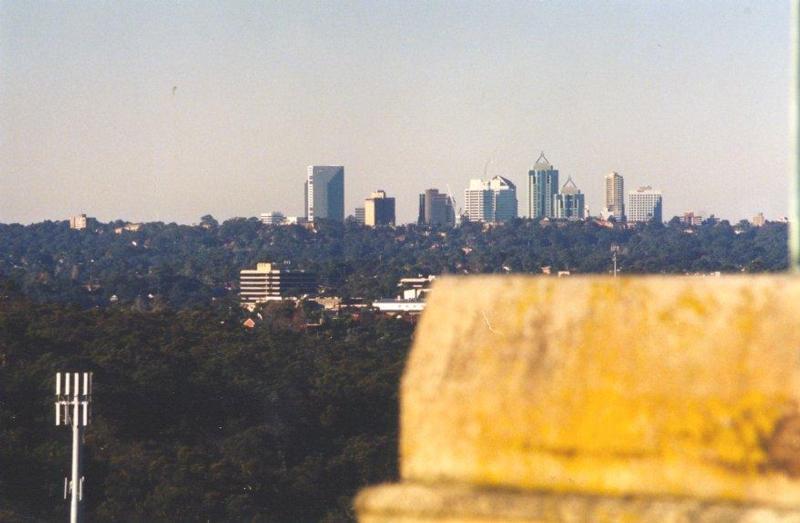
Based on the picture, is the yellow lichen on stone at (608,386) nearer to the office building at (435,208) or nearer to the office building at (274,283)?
the office building at (274,283)

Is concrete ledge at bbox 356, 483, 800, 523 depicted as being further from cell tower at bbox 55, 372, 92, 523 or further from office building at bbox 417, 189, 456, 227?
office building at bbox 417, 189, 456, 227

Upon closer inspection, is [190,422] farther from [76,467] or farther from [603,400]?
[603,400]

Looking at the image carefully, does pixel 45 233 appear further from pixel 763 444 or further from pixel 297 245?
pixel 763 444

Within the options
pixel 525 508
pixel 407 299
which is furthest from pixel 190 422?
pixel 407 299

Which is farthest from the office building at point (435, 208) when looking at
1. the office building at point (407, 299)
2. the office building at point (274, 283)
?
the office building at point (407, 299)

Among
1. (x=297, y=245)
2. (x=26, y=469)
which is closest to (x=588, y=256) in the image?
(x=297, y=245)

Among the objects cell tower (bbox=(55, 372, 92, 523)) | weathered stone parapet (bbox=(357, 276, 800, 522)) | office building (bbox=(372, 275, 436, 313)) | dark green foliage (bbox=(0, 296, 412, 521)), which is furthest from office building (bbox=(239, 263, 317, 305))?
weathered stone parapet (bbox=(357, 276, 800, 522))
